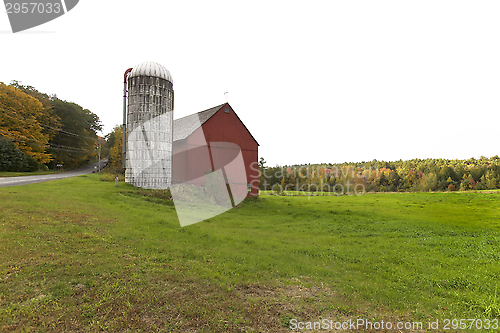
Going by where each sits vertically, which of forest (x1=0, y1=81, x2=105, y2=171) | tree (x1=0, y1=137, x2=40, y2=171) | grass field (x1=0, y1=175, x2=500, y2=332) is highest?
forest (x1=0, y1=81, x2=105, y2=171)

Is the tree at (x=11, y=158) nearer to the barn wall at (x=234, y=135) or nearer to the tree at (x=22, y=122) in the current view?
the tree at (x=22, y=122)

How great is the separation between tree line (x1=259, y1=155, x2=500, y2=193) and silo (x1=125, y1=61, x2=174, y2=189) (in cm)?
4512

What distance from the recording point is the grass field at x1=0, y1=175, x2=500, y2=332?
19.2ft

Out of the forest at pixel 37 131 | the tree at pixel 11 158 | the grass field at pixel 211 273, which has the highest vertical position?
the forest at pixel 37 131

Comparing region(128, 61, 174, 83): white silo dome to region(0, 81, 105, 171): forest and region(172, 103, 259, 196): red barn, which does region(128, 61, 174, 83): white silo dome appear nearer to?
region(172, 103, 259, 196): red barn

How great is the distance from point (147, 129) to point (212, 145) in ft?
26.7

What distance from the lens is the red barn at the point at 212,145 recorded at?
97.0 feet

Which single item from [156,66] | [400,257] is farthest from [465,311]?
[156,66]

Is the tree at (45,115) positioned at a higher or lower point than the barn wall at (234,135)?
higher

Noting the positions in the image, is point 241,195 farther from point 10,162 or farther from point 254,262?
point 10,162

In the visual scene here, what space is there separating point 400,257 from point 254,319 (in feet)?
28.8

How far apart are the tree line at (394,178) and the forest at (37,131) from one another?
50474 millimetres

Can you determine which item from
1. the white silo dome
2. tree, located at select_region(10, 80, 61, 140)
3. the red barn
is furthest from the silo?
tree, located at select_region(10, 80, 61, 140)

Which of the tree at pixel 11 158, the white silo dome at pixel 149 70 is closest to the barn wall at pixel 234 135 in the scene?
the white silo dome at pixel 149 70
